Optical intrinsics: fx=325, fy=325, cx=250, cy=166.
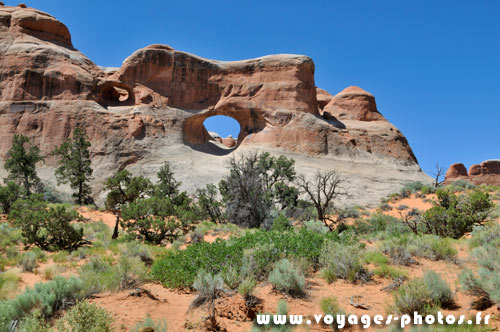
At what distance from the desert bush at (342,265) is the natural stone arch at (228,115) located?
32.1m

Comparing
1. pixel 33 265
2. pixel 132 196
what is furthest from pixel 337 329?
pixel 132 196

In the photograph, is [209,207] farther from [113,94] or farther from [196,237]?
[113,94]

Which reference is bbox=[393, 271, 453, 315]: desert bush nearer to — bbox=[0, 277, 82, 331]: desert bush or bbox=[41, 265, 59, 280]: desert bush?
bbox=[0, 277, 82, 331]: desert bush

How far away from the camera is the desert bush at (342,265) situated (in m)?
6.84

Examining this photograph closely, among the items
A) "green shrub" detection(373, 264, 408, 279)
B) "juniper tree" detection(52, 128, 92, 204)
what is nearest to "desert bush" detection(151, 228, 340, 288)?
"green shrub" detection(373, 264, 408, 279)

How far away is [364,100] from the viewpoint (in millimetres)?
45156

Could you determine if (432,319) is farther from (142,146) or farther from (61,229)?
(142,146)

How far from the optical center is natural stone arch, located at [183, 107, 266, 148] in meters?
39.1

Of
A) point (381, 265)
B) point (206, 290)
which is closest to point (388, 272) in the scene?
point (381, 265)

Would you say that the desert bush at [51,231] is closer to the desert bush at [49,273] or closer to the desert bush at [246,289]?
the desert bush at [49,273]

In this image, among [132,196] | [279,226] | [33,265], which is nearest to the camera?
[33,265]

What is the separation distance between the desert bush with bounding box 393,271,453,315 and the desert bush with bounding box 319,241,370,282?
1.51m

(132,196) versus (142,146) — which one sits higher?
(142,146)

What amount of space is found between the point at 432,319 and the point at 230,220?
15179 mm
